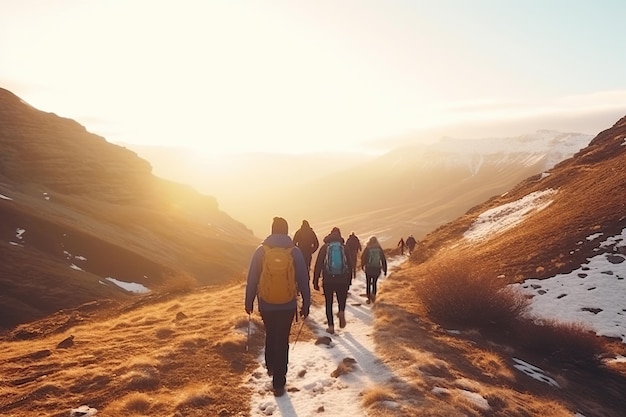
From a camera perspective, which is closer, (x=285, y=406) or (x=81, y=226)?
(x=285, y=406)

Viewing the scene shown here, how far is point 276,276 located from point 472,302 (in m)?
9.26

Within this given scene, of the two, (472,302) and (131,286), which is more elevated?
(472,302)

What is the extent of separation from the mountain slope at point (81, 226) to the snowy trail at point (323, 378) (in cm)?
1715

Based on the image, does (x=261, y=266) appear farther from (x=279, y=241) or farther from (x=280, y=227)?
(x=280, y=227)

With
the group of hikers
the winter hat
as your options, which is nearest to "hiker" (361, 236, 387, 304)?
the group of hikers

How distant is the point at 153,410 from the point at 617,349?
13232mm

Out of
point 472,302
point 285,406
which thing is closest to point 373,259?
point 472,302

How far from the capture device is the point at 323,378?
8898 mm

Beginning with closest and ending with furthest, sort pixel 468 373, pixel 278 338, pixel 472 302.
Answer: pixel 278 338
pixel 468 373
pixel 472 302

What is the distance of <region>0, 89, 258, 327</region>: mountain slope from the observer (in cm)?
4047

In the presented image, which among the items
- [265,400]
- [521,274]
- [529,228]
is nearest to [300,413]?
[265,400]

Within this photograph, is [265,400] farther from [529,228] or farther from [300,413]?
[529,228]

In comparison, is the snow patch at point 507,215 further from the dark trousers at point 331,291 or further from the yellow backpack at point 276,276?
the yellow backpack at point 276,276

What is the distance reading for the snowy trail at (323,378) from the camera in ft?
24.5
